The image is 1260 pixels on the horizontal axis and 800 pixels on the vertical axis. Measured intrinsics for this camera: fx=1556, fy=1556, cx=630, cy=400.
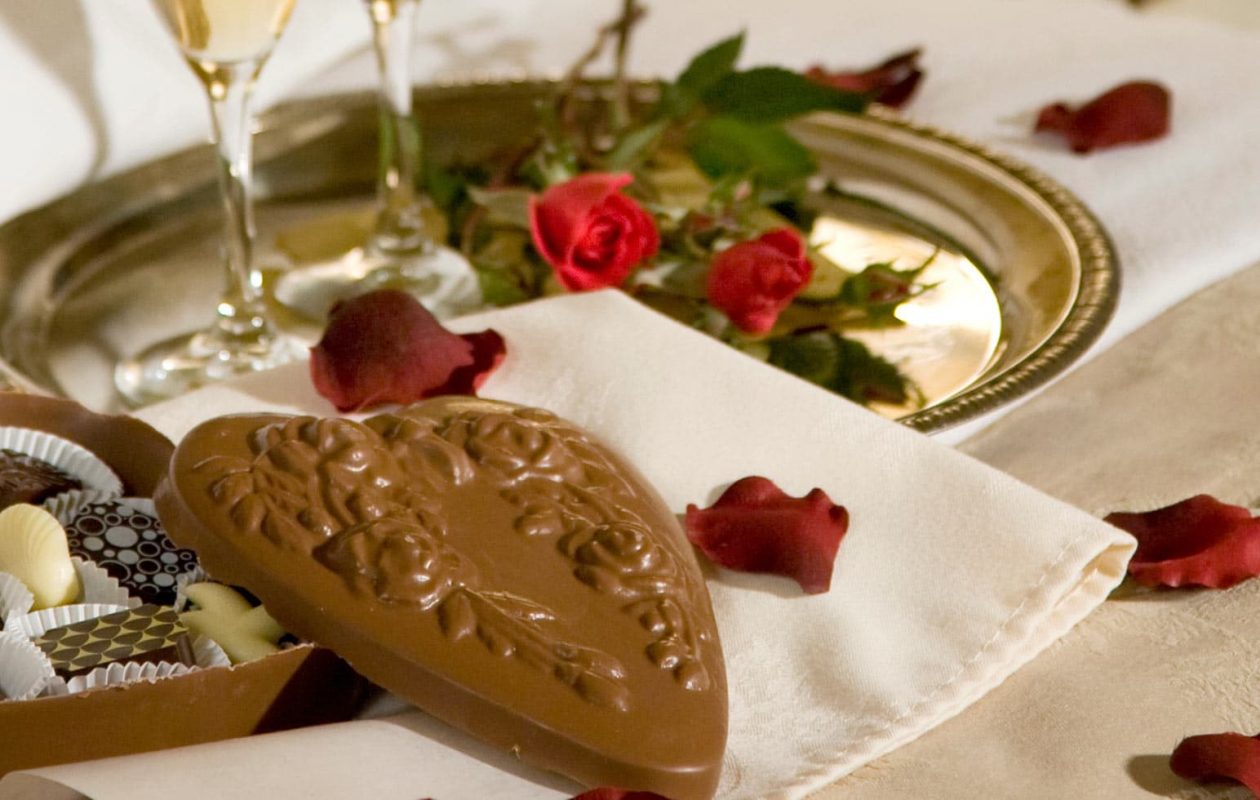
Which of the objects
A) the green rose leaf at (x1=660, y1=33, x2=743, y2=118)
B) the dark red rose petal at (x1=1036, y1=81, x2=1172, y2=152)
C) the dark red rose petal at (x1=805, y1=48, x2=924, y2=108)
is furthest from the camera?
the dark red rose petal at (x1=805, y1=48, x2=924, y2=108)

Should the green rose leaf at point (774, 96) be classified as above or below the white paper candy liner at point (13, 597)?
below

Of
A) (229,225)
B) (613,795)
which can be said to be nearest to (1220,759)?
(613,795)

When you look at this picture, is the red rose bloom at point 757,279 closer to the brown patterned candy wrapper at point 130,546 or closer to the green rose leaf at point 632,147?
the green rose leaf at point 632,147

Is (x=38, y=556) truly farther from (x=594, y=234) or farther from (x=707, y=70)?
(x=707, y=70)

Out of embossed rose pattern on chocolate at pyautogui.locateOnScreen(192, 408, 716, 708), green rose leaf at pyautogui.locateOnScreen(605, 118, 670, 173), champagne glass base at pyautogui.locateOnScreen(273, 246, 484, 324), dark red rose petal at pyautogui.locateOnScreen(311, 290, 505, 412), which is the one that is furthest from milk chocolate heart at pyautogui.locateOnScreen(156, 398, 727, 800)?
green rose leaf at pyautogui.locateOnScreen(605, 118, 670, 173)

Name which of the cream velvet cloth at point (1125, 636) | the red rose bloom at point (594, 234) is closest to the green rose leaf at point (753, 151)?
the red rose bloom at point (594, 234)

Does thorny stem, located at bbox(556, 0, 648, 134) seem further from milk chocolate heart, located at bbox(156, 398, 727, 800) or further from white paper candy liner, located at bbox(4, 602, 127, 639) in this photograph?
white paper candy liner, located at bbox(4, 602, 127, 639)
